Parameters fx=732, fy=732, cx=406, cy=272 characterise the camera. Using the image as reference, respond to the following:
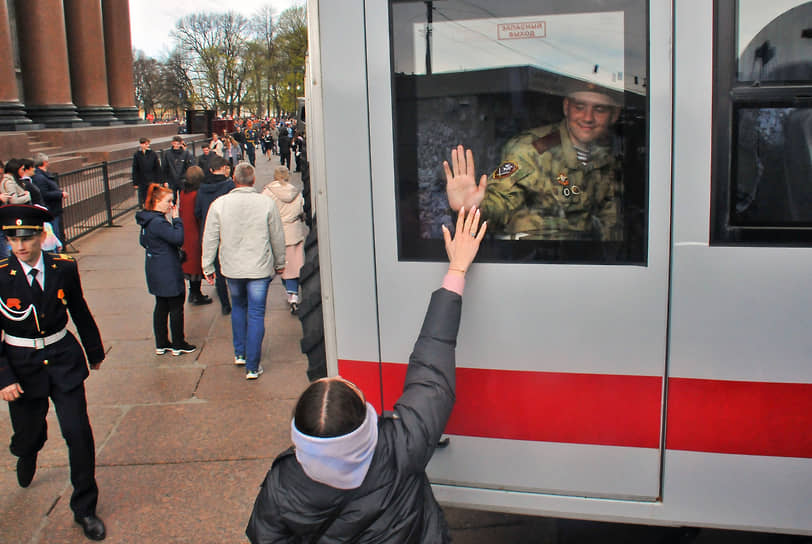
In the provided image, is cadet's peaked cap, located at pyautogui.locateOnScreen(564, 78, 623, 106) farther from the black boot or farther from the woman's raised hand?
the black boot

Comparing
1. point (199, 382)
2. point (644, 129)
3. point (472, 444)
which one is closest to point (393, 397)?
point (472, 444)

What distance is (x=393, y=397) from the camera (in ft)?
9.25

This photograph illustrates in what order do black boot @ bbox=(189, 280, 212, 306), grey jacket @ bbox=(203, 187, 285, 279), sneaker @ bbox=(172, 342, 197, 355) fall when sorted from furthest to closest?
black boot @ bbox=(189, 280, 212, 306) < sneaker @ bbox=(172, 342, 197, 355) < grey jacket @ bbox=(203, 187, 285, 279)

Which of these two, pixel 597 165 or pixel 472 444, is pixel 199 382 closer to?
pixel 472 444

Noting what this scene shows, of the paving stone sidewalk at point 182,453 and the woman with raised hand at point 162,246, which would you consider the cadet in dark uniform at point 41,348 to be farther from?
the woman with raised hand at point 162,246

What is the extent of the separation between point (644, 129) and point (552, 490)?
1328 mm

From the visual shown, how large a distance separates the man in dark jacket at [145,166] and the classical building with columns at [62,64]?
15.2ft

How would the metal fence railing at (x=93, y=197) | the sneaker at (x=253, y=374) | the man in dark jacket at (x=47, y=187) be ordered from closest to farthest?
the sneaker at (x=253, y=374)
the man in dark jacket at (x=47, y=187)
the metal fence railing at (x=93, y=197)

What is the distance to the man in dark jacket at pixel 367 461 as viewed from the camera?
6.38 feet

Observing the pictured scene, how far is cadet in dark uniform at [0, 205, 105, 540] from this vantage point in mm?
3734

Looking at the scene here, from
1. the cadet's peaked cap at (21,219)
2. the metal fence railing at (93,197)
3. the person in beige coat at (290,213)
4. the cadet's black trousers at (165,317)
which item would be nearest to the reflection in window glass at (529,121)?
the cadet's peaked cap at (21,219)

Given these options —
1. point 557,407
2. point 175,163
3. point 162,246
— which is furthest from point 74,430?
point 175,163

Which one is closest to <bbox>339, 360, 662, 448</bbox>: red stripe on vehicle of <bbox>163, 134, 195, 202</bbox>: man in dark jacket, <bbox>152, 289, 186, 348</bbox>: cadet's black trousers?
<bbox>152, 289, 186, 348</bbox>: cadet's black trousers

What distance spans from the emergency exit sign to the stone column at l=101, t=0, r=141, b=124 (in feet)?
101
